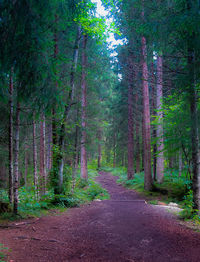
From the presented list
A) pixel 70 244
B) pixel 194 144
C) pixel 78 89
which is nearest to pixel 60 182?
pixel 70 244

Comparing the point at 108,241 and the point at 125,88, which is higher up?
the point at 125,88

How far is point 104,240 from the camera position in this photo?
4.21 meters

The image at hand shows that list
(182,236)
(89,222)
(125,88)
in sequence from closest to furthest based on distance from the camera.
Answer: (182,236) → (89,222) → (125,88)

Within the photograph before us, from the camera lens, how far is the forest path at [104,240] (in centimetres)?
340

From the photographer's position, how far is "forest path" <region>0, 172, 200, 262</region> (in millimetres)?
3396

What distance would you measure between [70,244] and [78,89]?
36.2ft

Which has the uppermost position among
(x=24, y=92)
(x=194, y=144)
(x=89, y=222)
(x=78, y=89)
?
(x=78, y=89)

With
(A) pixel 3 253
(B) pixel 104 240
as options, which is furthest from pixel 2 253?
(B) pixel 104 240

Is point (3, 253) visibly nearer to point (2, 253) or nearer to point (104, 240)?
point (2, 253)

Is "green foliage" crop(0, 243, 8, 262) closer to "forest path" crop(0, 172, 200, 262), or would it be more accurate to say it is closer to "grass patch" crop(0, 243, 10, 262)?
"grass patch" crop(0, 243, 10, 262)

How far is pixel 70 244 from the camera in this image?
13.2ft

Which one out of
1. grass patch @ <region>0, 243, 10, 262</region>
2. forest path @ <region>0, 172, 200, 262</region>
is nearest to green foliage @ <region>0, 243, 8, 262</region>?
grass patch @ <region>0, 243, 10, 262</region>

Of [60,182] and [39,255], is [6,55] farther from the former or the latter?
[60,182]

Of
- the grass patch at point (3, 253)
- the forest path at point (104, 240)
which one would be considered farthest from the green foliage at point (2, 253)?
the forest path at point (104, 240)
